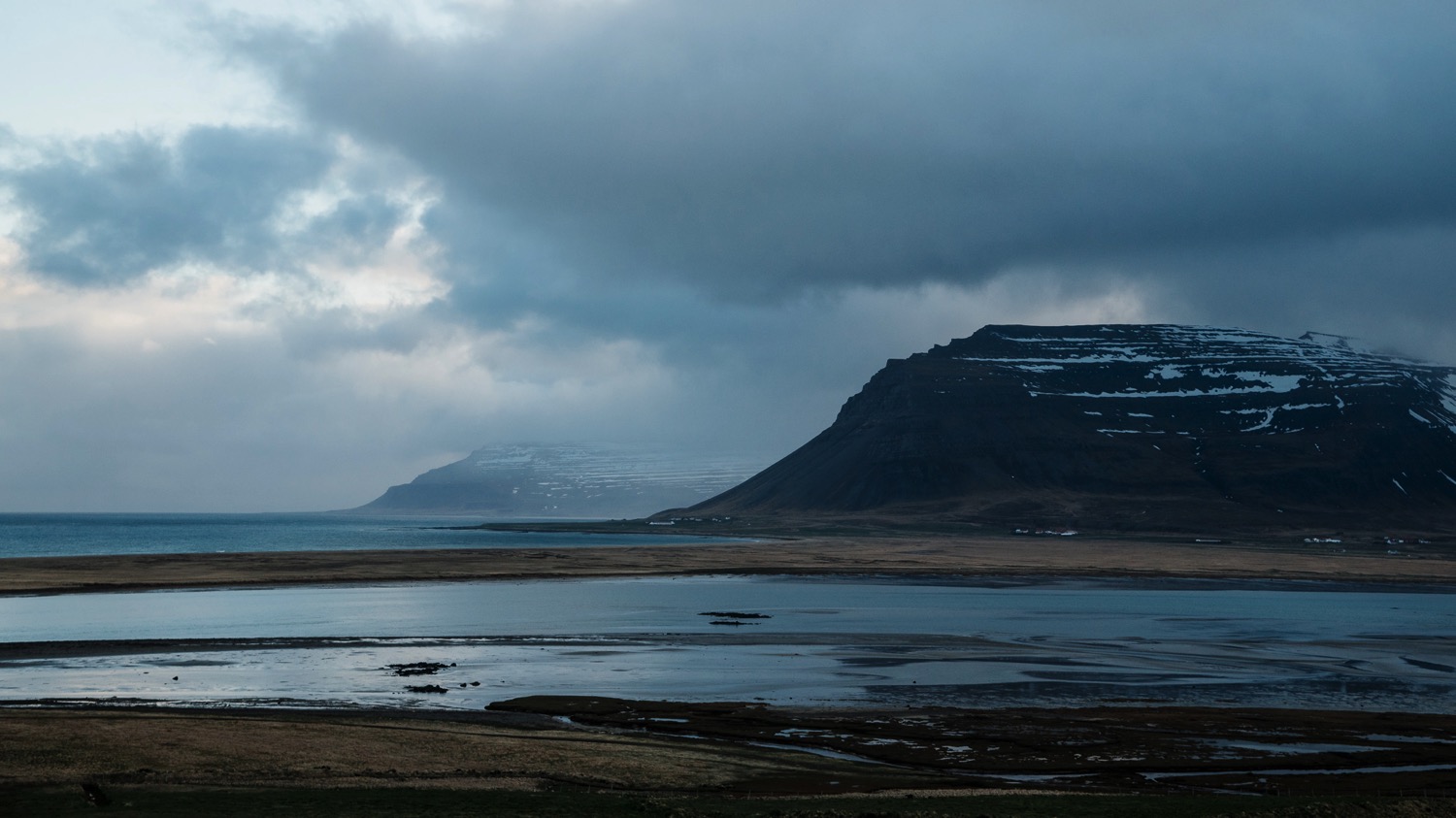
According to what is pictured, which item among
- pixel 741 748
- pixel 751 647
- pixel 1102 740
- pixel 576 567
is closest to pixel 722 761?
pixel 741 748

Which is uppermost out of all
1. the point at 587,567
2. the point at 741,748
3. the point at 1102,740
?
the point at 741,748

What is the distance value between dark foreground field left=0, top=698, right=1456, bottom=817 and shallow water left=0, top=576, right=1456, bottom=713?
591 cm

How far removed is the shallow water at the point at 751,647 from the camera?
2036 inches

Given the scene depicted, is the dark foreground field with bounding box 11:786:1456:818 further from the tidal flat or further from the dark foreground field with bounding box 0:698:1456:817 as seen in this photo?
the tidal flat

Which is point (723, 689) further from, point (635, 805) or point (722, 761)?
point (635, 805)

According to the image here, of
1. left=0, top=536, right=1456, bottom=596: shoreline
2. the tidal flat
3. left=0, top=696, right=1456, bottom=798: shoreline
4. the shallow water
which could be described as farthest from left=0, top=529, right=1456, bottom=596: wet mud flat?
left=0, top=696, right=1456, bottom=798: shoreline

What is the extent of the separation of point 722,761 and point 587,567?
12109 centimetres

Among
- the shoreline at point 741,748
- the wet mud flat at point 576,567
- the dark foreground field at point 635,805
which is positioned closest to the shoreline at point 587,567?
the wet mud flat at point 576,567

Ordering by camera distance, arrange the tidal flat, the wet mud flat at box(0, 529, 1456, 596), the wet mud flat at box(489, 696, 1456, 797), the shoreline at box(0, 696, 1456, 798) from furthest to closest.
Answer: the wet mud flat at box(0, 529, 1456, 596) → the wet mud flat at box(489, 696, 1456, 797) → the tidal flat → the shoreline at box(0, 696, 1456, 798)

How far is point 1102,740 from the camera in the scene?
40.2 meters

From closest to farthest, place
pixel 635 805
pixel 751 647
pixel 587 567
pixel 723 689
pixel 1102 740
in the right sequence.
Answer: pixel 635 805 → pixel 1102 740 → pixel 723 689 → pixel 751 647 → pixel 587 567

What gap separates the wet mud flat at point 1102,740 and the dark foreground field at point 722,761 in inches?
5.2

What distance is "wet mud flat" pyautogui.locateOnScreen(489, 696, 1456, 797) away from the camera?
3456 cm

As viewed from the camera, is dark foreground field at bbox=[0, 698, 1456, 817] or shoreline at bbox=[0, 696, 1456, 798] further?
shoreline at bbox=[0, 696, 1456, 798]
